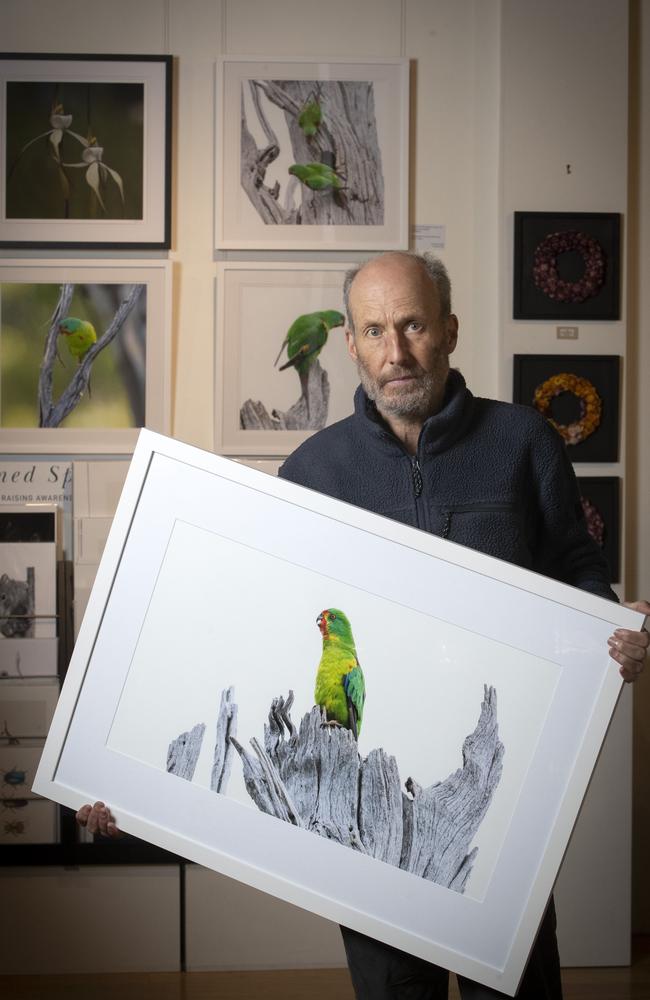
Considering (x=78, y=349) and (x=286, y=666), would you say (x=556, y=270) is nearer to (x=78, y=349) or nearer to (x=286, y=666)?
(x=78, y=349)

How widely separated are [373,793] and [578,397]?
170 centimetres

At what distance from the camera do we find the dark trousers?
148 cm

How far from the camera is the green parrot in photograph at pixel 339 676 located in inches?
55.1

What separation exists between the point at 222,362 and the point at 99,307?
406mm

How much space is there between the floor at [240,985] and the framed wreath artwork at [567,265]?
1.93m

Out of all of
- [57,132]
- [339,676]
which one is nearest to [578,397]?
[339,676]

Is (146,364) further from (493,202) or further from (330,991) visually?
(330,991)

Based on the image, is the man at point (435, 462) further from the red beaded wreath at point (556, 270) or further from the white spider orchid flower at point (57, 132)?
the white spider orchid flower at point (57, 132)

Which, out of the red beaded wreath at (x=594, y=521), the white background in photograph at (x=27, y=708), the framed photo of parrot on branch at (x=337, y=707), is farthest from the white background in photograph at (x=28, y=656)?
the red beaded wreath at (x=594, y=521)

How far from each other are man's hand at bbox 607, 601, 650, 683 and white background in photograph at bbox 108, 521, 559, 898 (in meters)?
0.09

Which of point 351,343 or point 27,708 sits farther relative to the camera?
point 27,708

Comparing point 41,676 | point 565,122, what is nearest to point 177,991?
point 41,676

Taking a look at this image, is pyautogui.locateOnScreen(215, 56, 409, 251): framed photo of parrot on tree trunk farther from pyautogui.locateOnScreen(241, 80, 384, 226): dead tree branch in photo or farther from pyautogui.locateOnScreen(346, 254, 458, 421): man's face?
pyautogui.locateOnScreen(346, 254, 458, 421): man's face

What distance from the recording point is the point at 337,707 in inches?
55.2
